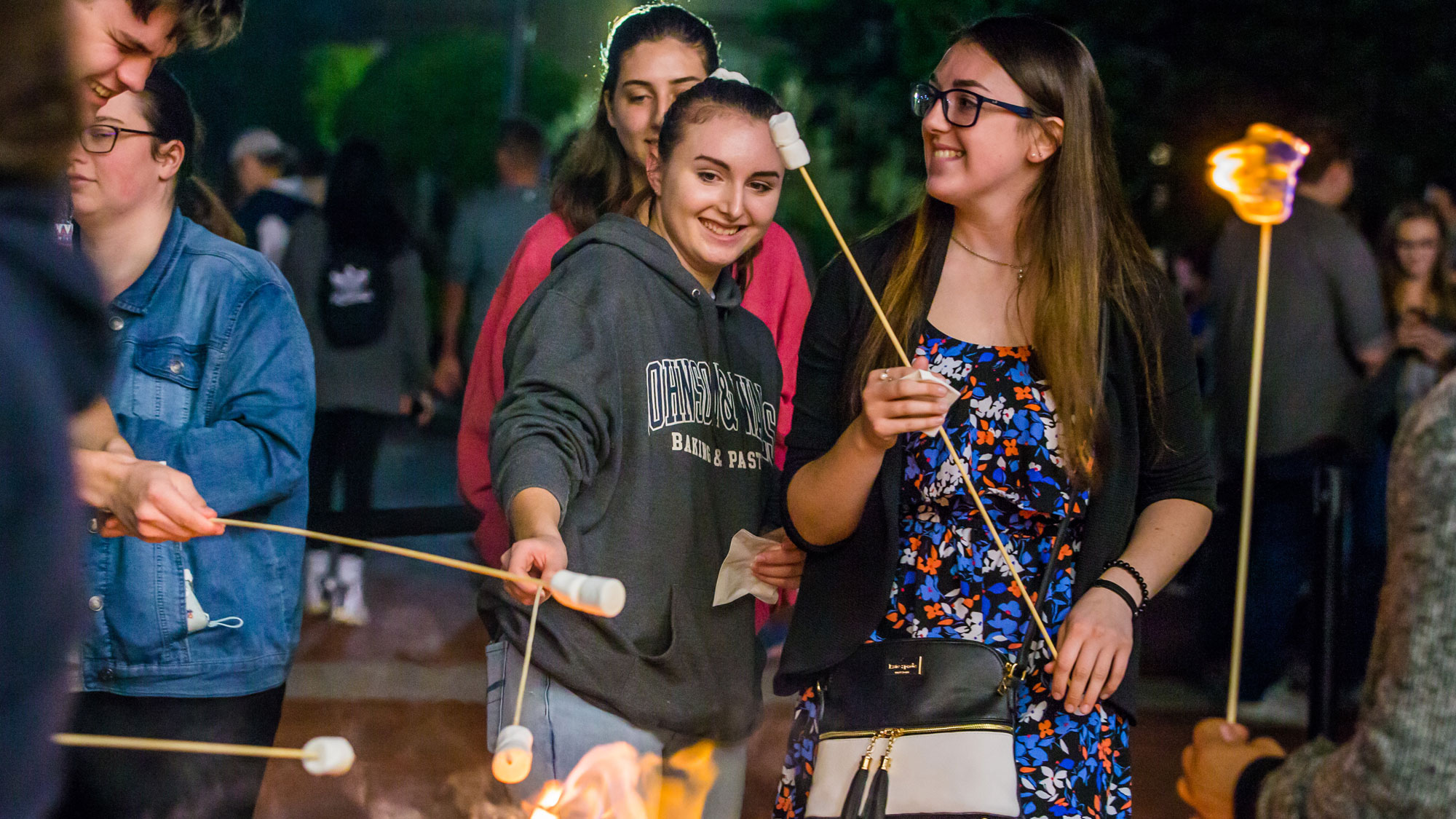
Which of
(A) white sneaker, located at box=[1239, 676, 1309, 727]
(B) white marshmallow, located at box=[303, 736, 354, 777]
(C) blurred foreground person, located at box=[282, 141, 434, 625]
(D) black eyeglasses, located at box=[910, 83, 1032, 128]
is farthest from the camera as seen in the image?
(A) white sneaker, located at box=[1239, 676, 1309, 727]

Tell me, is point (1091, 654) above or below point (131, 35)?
below

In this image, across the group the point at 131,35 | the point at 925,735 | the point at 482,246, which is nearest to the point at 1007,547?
the point at 925,735

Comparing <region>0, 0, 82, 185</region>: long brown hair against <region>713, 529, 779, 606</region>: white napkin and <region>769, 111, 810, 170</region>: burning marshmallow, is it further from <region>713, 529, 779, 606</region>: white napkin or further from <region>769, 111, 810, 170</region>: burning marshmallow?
<region>713, 529, 779, 606</region>: white napkin

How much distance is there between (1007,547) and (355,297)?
337 cm

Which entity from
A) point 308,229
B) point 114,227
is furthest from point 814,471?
point 308,229

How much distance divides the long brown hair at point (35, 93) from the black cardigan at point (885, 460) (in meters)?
1.30

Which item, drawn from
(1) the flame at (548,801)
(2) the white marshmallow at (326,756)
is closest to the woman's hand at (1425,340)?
(1) the flame at (548,801)

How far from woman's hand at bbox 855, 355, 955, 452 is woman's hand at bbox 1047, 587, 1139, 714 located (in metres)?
0.40

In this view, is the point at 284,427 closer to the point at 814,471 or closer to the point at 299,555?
the point at 299,555

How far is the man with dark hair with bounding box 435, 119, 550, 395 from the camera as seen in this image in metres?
5.46

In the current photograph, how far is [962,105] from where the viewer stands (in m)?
2.09

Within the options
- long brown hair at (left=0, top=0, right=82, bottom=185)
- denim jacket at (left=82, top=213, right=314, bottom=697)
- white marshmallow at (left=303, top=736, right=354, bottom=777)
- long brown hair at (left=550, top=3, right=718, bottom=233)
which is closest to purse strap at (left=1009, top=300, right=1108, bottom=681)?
white marshmallow at (left=303, top=736, right=354, bottom=777)

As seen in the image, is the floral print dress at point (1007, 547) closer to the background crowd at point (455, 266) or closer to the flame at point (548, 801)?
the flame at point (548, 801)

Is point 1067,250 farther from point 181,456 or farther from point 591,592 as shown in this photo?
point 181,456
